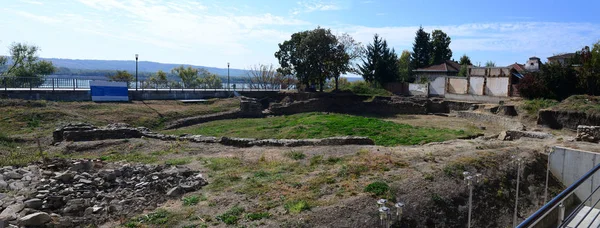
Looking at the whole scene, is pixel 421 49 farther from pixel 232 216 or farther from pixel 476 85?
pixel 232 216

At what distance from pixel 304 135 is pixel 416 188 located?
36.0 ft

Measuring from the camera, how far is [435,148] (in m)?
15.0

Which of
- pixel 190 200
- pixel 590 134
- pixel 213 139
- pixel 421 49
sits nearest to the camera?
pixel 190 200

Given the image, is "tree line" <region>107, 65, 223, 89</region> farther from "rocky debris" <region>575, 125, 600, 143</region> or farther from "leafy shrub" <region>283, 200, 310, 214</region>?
"rocky debris" <region>575, 125, 600, 143</region>

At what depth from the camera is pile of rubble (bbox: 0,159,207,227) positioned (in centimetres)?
813

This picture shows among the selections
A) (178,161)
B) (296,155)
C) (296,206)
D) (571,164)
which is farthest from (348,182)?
(571,164)

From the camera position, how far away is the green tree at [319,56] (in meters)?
41.3

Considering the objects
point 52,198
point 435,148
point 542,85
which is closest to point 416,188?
point 435,148

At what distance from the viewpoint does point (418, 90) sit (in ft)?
148

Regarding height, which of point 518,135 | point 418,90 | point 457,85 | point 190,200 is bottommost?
point 190,200

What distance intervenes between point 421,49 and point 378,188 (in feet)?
182

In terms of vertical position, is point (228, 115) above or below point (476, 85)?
below

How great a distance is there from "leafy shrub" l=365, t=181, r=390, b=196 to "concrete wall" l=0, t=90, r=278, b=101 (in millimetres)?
28434

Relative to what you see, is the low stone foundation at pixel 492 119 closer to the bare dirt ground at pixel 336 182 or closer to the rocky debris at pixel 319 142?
the bare dirt ground at pixel 336 182
